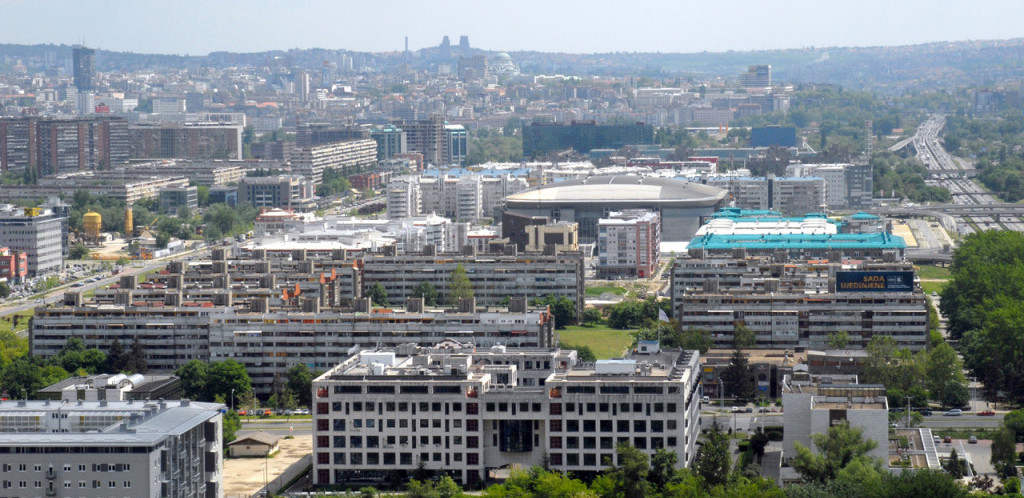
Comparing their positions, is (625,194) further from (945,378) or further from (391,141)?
(391,141)

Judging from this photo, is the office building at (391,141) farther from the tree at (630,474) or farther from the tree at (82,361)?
the tree at (630,474)

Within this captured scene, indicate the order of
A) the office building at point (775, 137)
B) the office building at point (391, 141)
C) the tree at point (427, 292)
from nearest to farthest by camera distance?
the tree at point (427, 292), the office building at point (391, 141), the office building at point (775, 137)

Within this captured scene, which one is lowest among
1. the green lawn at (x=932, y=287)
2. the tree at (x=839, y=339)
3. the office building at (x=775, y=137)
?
the green lawn at (x=932, y=287)

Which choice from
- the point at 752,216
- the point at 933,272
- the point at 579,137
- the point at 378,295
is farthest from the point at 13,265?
the point at 579,137

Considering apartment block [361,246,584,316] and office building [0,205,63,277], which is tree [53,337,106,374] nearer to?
apartment block [361,246,584,316]

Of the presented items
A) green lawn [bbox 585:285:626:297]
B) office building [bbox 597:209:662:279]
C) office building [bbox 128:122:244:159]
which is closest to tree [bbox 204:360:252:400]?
green lawn [bbox 585:285:626:297]

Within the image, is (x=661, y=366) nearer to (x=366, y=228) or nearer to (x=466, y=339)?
A: (x=466, y=339)

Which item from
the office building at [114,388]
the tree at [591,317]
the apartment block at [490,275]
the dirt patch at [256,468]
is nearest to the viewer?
the dirt patch at [256,468]

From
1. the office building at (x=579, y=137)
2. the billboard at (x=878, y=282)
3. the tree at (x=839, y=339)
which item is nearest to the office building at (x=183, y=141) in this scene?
the office building at (x=579, y=137)
